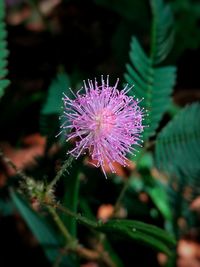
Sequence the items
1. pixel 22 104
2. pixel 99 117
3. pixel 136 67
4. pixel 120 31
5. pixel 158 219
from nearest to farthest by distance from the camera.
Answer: pixel 99 117 < pixel 136 67 < pixel 158 219 < pixel 22 104 < pixel 120 31

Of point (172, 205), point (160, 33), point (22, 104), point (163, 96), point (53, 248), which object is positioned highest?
point (22, 104)

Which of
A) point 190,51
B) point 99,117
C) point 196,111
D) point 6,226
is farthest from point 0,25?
point 190,51

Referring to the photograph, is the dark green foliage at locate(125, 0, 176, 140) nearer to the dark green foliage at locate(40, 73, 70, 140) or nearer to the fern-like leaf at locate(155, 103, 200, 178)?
the fern-like leaf at locate(155, 103, 200, 178)

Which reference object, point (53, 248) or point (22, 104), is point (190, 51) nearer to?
point (22, 104)

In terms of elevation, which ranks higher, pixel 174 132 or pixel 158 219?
pixel 174 132

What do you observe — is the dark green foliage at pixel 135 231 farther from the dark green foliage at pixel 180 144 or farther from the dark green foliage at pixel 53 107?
the dark green foliage at pixel 53 107

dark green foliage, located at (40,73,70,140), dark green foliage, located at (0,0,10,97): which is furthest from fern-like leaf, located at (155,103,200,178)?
dark green foliage, located at (0,0,10,97)
